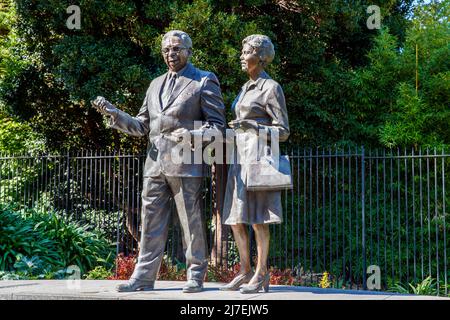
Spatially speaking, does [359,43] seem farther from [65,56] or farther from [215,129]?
[215,129]

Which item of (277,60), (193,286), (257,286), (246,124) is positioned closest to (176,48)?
(246,124)

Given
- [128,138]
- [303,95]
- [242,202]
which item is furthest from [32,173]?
[242,202]

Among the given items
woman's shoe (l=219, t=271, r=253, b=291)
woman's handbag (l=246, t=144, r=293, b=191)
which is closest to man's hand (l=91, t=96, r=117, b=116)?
woman's handbag (l=246, t=144, r=293, b=191)

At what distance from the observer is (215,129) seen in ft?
18.3

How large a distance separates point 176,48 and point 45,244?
547 cm

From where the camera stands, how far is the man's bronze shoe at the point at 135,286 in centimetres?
564

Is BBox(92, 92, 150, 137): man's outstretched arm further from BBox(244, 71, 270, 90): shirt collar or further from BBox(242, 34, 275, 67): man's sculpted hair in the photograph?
BBox(242, 34, 275, 67): man's sculpted hair

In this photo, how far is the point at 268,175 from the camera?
545cm

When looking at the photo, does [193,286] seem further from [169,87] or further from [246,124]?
[169,87]

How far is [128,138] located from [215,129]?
798cm

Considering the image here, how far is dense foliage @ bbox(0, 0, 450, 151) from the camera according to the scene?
10312mm

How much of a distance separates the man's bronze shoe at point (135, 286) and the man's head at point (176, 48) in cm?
209

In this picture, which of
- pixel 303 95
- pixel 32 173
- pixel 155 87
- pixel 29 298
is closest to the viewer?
pixel 29 298

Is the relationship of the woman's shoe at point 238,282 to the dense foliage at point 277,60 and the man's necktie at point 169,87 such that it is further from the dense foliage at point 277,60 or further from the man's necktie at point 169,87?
the dense foliage at point 277,60
